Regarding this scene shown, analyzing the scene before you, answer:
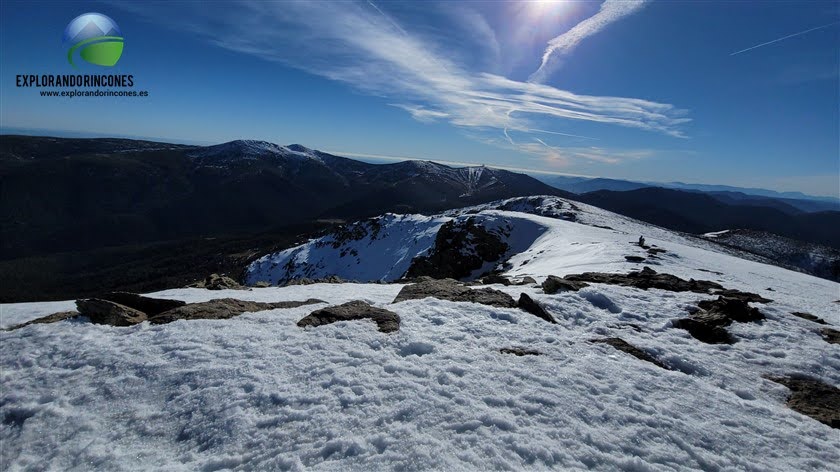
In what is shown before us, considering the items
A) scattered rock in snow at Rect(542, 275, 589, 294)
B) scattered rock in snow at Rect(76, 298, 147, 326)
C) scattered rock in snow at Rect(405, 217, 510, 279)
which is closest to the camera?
scattered rock in snow at Rect(76, 298, 147, 326)

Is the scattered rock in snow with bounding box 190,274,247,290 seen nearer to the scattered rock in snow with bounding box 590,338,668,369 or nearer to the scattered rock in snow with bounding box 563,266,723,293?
the scattered rock in snow with bounding box 590,338,668,369

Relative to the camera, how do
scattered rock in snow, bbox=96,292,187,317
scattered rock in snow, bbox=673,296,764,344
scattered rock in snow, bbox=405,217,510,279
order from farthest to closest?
scattered rock in snow, bbox=405,217,510,279, scattered rock in snow, bbox=96,292,187,317, scattered rock in snow, bbox=673,296,764,344

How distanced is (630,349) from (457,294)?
6.70 meters

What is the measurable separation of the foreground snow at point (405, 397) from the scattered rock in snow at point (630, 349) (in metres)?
0.38

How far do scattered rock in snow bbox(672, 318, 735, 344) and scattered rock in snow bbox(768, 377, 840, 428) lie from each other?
2108 mm

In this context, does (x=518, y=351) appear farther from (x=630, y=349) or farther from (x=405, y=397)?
(x=405, y=397)

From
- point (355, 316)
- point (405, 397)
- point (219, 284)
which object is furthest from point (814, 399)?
point (219, 284)

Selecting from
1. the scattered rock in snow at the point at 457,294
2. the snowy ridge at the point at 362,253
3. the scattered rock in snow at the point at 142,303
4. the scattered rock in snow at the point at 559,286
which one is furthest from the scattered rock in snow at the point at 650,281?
the snowy ridge at the point at 362,253

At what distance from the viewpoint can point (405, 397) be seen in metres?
8.00

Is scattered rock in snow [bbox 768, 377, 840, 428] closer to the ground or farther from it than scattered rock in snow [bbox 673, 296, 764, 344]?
closer to the ground

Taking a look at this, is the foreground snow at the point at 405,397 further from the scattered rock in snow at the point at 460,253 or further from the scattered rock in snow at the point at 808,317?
the scattered rock in snow at the point at 460,253

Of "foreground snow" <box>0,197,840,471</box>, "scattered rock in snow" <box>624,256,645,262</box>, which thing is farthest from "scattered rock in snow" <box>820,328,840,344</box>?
"scattered rock in snow" <box>624,256,645,262</box>

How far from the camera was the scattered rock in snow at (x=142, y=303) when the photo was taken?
13.5 m

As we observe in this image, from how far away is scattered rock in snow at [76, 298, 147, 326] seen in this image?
1184 centimetres
